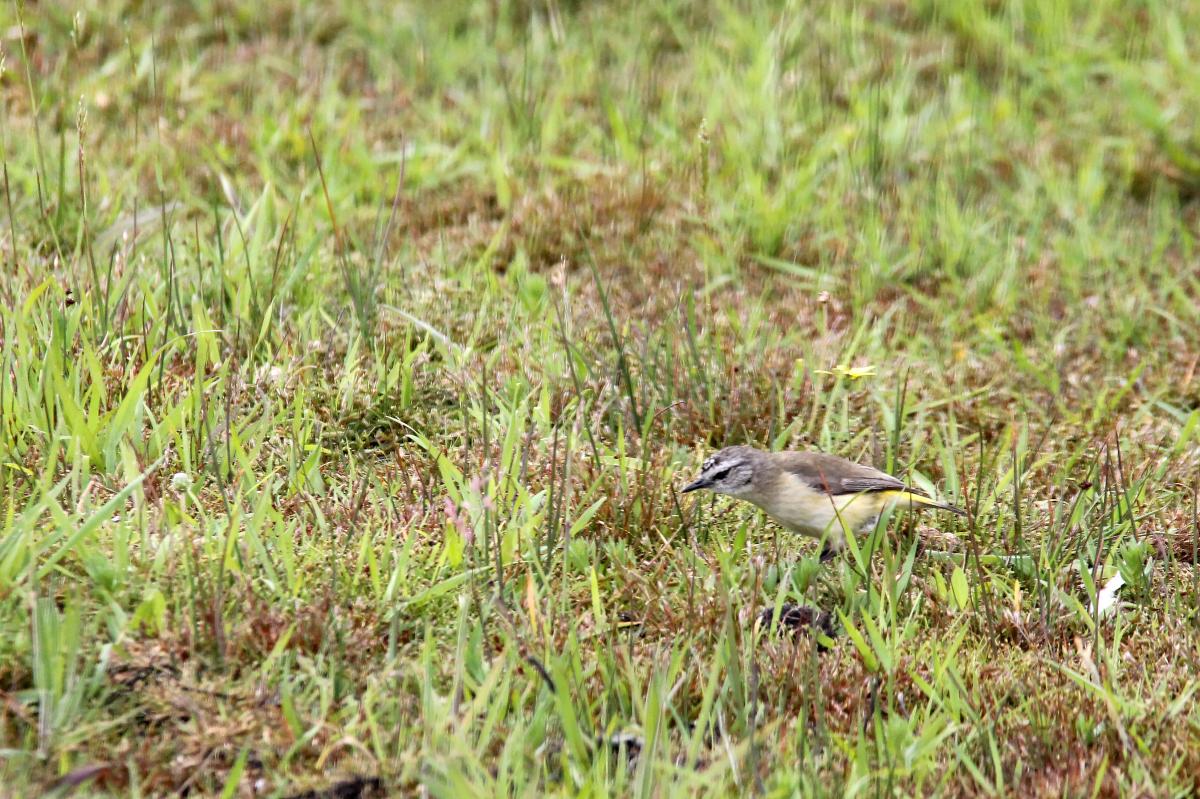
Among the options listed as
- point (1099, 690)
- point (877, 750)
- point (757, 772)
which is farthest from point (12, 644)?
point (1099, 690)

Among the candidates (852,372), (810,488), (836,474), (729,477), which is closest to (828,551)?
(836,474)

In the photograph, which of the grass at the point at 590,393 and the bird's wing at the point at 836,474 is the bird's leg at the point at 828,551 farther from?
the bird's wing at the point at 836,474

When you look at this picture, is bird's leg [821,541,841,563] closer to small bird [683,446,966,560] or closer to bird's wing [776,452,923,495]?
small bird [683,446,966,560]

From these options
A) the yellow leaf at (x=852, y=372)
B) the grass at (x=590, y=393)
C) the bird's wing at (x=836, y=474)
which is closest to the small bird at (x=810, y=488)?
the bird's wing at (x=836, y=474)

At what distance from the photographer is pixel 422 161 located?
23.9 feet

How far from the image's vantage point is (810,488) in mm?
4672

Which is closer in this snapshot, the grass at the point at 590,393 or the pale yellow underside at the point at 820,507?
the grass at the point at 590,393

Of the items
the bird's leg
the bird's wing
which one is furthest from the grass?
the bird's wing

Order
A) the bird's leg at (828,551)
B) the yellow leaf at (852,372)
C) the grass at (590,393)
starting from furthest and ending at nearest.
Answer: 1. the yellow leaf at (852,372)
2. the bird's leg at (828,551)
3. the grass at (590,393)

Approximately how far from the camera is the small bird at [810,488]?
4660 mm

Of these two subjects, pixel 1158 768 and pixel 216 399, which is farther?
pixel 216 399

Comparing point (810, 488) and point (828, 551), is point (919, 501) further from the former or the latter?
point (810, 488)

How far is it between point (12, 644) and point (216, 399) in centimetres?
137

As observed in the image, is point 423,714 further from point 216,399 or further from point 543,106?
point 543,106
